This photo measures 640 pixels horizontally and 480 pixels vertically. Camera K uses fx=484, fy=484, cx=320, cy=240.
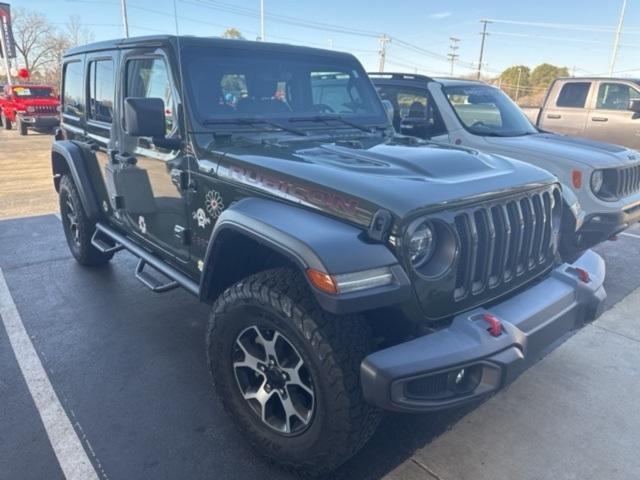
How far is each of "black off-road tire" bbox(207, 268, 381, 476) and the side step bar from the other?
0.66 m

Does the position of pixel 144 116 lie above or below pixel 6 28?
below

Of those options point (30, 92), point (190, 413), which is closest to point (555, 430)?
point (190, 413)

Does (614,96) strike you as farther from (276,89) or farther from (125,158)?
(125,158)

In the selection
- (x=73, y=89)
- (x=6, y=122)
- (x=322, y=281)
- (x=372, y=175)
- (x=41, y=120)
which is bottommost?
(x=6, y=122)

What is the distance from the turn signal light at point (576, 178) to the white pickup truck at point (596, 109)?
13.8 feet

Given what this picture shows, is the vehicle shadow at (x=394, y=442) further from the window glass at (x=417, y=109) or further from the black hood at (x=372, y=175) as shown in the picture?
the window glass at (x=417, y=109)

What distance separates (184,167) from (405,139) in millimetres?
1464

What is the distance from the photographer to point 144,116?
2.64 meters

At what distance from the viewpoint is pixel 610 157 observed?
5023 millimetres

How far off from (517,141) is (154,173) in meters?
4.02

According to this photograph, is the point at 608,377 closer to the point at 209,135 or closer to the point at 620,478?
the point at 620,478

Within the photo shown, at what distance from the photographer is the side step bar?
309 cm

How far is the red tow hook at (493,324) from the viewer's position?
199 cm

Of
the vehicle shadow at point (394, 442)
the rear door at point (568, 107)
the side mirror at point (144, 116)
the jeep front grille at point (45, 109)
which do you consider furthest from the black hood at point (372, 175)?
the jeep front grille at point (45, 109)
